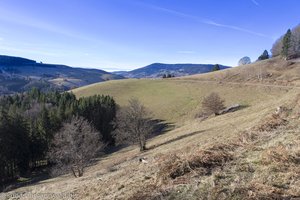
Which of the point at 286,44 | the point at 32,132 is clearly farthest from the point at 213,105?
the point at 286,44

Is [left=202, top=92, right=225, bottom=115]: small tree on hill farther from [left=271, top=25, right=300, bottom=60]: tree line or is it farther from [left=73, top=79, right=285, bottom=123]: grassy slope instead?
[left=271, top=25, right=300, bottom=60]: tree line

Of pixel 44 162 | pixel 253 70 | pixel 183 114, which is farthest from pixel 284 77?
pixel 44 162

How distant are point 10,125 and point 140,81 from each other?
7192 centimetres

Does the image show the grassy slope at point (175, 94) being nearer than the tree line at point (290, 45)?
Yes

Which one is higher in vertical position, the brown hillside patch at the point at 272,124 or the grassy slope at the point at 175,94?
the brown hillside patch at the point at 272,124

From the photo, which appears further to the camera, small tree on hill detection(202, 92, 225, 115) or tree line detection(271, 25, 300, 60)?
tree line detection(271, 25, 300, 60)

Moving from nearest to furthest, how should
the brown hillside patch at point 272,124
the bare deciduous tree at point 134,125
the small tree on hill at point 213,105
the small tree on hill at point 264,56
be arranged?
the brown hillside patch at point 272,124 < the bare deciduous tree at point 134,125 < the small tree on hill at point 213,105 < the small tree on hill at point 264,56

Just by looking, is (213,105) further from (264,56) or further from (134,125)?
(264,56)

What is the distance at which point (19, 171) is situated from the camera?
5478 cm

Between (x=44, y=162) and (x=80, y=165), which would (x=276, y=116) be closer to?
(x=80, y=165)

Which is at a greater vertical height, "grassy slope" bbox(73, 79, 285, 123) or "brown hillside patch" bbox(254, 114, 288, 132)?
"brown hillside patch" bbox(254, 114, 288, 132)

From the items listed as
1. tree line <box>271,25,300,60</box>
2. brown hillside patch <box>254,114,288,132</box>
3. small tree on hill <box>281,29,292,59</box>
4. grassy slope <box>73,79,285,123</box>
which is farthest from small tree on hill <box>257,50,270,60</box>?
brown hillside patch <box>254,114,288,132</box>

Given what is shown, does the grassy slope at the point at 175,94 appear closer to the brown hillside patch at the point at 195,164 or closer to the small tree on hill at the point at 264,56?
the brown hillside patch at the point at 195,164

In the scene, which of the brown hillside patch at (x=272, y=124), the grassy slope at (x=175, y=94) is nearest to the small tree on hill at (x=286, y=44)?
the grassy slope at (x=175, y=94)
